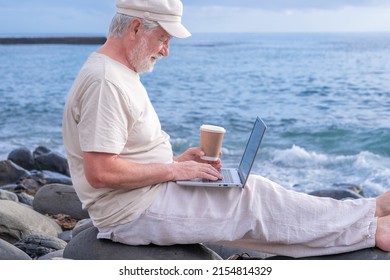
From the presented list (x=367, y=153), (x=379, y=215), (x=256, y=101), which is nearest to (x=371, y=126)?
(x=367, y=153)

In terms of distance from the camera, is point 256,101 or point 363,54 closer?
point 256,101

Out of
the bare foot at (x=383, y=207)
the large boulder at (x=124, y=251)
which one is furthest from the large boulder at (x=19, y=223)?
the bare foot at (x=383, y=207)

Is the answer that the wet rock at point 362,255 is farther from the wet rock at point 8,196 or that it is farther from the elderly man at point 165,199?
the wet rock at point 8,196

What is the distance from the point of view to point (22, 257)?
437cm

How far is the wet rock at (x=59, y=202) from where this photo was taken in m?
6.97

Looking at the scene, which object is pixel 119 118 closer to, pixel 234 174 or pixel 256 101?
pixel 234 174

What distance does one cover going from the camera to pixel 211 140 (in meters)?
3.94

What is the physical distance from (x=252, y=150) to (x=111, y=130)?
764 millimetres

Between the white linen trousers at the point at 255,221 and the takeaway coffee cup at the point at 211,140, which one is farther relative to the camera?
the takeaway coffee cup at the point at 211,140

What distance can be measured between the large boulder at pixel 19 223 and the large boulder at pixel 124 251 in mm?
1869

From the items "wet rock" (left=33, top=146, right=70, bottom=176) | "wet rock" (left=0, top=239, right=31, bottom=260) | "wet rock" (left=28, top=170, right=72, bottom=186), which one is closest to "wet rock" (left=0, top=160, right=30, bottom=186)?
"wet rock" (left=28, top=170, right=72, bottom=186)

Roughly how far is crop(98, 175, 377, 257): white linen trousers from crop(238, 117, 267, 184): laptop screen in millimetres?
85

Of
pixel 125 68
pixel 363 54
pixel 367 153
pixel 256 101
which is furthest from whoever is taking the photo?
pixel 363 54
